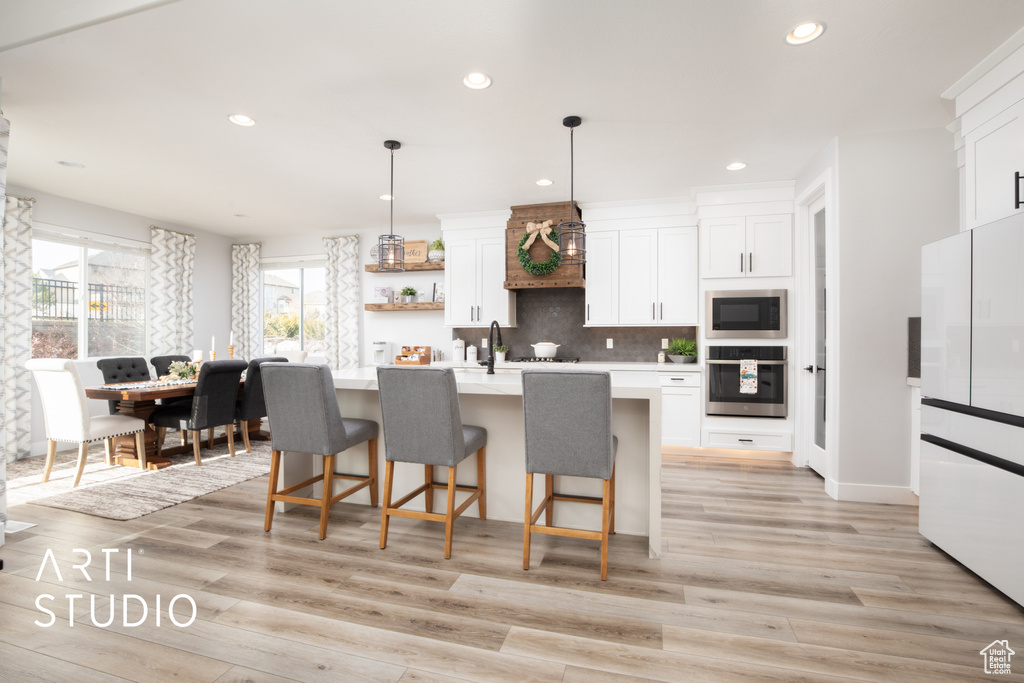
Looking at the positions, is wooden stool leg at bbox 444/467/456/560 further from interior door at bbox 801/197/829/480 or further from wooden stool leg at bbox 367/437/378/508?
interior door at bbox 801/197/829/480

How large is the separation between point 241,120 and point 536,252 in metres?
2.91

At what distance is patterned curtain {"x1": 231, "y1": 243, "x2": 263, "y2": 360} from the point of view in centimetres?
688

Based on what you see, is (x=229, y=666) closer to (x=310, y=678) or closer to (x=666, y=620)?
(x=310, y=678)

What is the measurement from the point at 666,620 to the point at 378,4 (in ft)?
9.44

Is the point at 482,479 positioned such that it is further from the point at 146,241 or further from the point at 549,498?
the point at 146,241

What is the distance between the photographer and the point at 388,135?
3.44 metres

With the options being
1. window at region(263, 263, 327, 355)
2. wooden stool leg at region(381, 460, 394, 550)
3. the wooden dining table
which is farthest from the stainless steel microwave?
window at region(263, 263, 327, 355)

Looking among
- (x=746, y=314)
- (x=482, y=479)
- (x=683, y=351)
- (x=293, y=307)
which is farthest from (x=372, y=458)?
(x=293, y=307)

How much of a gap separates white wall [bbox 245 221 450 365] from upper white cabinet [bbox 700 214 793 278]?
3.23 metres

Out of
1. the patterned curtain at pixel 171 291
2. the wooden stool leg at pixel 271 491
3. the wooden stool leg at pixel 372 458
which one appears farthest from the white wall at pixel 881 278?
the patterned curtain at pixel 171 291

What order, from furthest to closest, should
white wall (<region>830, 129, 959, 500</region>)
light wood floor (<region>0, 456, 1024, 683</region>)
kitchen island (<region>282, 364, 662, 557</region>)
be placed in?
white wall (<region>830, 129, 959, 500</region>) → kitchen island (<region>282, 364, 662, 557</region>) → light wood floor (<region>0, 456, 1024, 683</region>)

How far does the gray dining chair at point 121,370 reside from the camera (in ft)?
15.4

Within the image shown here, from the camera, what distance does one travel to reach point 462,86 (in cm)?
276

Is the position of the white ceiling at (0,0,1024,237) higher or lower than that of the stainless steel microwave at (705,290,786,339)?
higher
